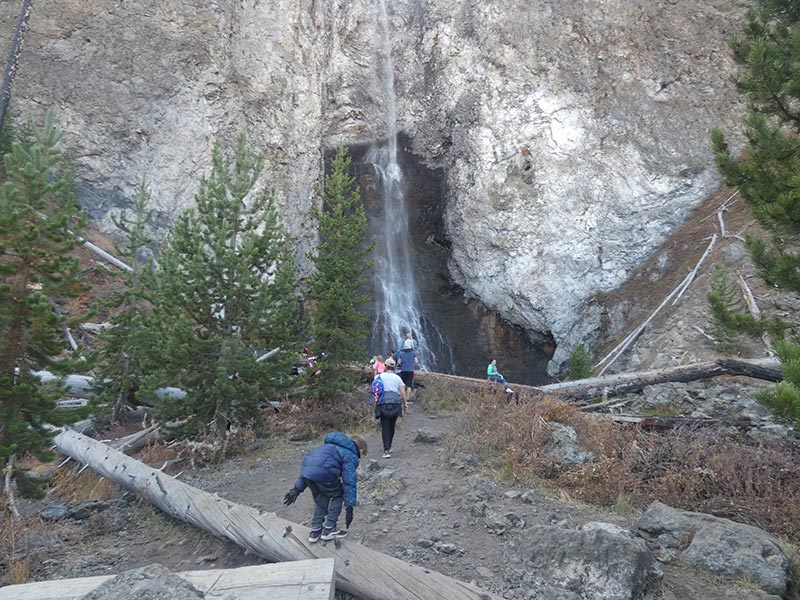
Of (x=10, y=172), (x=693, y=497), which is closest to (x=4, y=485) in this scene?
(x=10, y=172)

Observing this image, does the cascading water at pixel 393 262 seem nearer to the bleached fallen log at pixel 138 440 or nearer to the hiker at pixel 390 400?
the bleached fallen log at pixel 138 440

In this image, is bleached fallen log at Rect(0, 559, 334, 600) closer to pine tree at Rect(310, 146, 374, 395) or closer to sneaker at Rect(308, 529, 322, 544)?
sneaker at Rect(308, 529, 322, 544)

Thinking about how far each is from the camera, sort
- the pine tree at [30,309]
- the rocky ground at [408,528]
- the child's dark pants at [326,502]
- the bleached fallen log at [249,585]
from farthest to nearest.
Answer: the pine tree at [30,309] → the child's dark pants at [326,502] → the rocky ground at [408,528] → the bleached fallen log at [249,585]

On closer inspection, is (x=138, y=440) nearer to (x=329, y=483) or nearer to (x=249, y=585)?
(x=329, y=483)

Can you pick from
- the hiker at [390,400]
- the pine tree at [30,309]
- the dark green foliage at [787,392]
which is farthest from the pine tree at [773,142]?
the pine tree at [30,309]

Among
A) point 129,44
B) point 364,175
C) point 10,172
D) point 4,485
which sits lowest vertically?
point 4,485

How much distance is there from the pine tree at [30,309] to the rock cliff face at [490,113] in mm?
14770

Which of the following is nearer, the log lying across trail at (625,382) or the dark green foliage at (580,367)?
the log lying across trail at (625,382)

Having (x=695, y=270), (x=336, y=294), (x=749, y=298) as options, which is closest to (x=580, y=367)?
(x=749, y=298)

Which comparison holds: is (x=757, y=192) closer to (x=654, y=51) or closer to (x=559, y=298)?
(x=559, y=298)

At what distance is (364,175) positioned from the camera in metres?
30.1

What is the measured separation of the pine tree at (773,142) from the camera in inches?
285

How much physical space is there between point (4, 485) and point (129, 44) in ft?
72.3

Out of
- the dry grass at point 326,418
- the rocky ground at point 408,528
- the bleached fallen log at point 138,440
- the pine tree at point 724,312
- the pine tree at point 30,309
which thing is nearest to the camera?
the rocky ground at point 408,528
